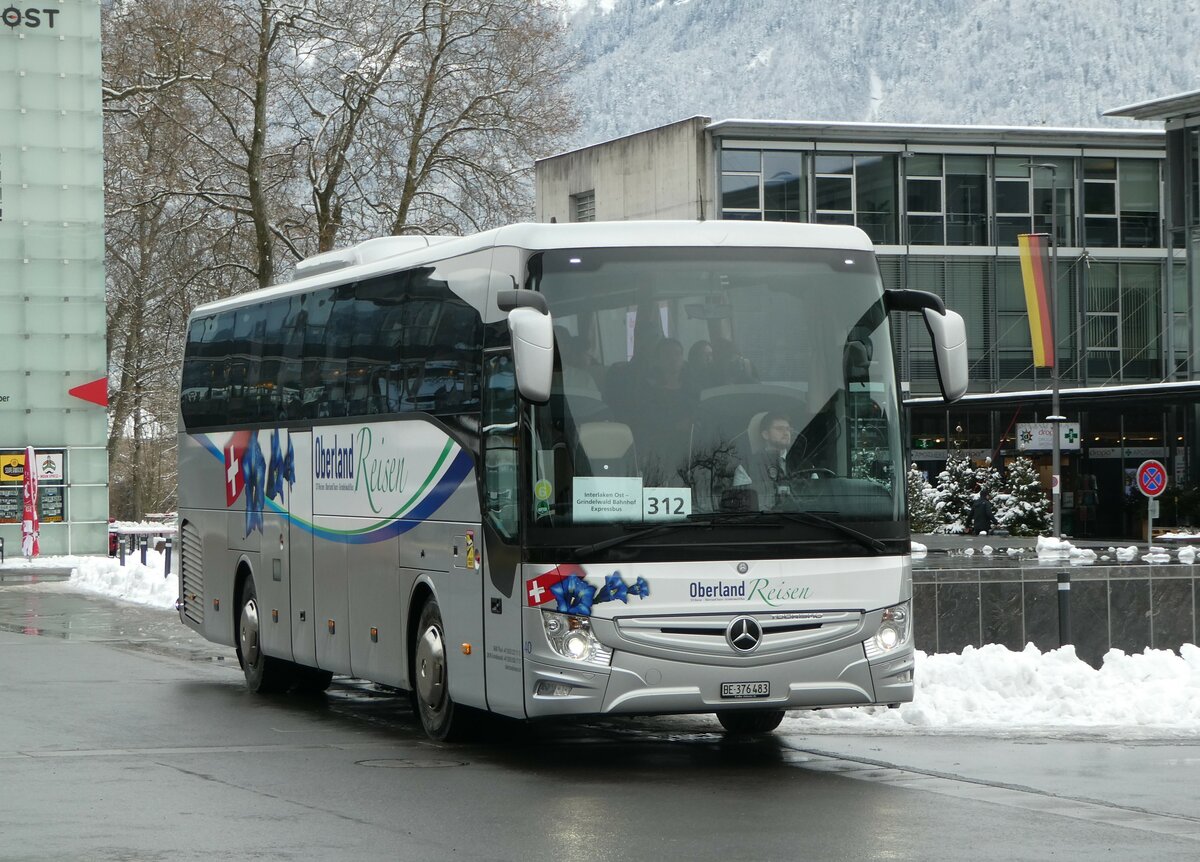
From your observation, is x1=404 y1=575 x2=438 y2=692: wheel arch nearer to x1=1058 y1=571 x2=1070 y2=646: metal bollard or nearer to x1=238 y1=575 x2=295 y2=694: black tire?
x1=238 y1=575 x2=295 y2=694: black tire

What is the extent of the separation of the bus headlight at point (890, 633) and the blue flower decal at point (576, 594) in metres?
1.75

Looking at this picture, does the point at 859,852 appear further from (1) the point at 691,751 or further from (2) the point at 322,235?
(2) the point at 322,235

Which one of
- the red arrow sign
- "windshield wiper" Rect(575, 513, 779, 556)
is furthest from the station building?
"windshield wiper" Rect(575, 513, 779, 556)

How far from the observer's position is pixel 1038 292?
4166 cm

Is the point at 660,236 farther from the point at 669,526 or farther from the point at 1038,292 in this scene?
the point at 1038,292

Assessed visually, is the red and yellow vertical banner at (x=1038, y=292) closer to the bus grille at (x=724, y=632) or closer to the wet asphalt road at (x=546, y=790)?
the wet asphalt road at (x=546, y=790)

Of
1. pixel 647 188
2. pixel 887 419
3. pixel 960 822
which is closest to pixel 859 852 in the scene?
pixel 960 822

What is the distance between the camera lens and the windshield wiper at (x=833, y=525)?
11.8m

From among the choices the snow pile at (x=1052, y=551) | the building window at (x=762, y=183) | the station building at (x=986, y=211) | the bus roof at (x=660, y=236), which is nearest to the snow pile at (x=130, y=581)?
the snow pile at (x=1052, y=551)

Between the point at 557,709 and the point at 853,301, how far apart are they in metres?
3.13

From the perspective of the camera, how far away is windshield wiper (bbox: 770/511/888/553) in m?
11.8

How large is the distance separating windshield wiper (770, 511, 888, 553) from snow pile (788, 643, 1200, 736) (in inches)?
96.8

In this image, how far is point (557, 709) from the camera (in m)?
11.6

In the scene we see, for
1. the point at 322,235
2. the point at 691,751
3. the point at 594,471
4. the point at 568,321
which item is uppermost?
the point at 322,235
